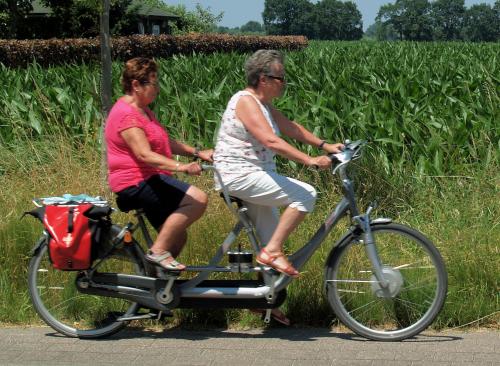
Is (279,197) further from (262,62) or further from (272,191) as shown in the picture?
(262,62)

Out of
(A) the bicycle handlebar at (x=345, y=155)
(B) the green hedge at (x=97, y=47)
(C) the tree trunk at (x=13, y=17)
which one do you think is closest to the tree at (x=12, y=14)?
(C) the tree trunk at (x=13, y=17)

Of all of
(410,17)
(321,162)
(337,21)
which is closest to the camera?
(321,162)

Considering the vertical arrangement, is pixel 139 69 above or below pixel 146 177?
above

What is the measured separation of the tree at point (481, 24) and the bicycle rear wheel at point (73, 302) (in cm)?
14209

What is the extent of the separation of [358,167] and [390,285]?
7.49ft

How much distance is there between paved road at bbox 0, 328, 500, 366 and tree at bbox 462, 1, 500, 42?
142 m

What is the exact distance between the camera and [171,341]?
543 cm

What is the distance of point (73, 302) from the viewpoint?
5852 mm

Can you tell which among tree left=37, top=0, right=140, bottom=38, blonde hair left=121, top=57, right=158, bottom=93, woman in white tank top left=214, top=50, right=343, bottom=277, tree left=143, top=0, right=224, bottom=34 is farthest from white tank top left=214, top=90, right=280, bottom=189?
tree left=143, top=0, right=224, bottom=34

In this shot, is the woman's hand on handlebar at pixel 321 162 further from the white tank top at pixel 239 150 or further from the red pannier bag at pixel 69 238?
the red pannier bag at pixel 69 238

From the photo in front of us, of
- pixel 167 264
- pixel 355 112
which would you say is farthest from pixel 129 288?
pixel 355 112

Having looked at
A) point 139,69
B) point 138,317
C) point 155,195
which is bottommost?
point 138,317

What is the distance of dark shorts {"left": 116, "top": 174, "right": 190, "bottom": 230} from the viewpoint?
5.34m

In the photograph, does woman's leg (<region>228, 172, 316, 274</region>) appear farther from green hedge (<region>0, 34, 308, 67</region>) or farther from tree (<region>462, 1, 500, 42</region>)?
tree (<region>462, 1, 500, 42</region>)
